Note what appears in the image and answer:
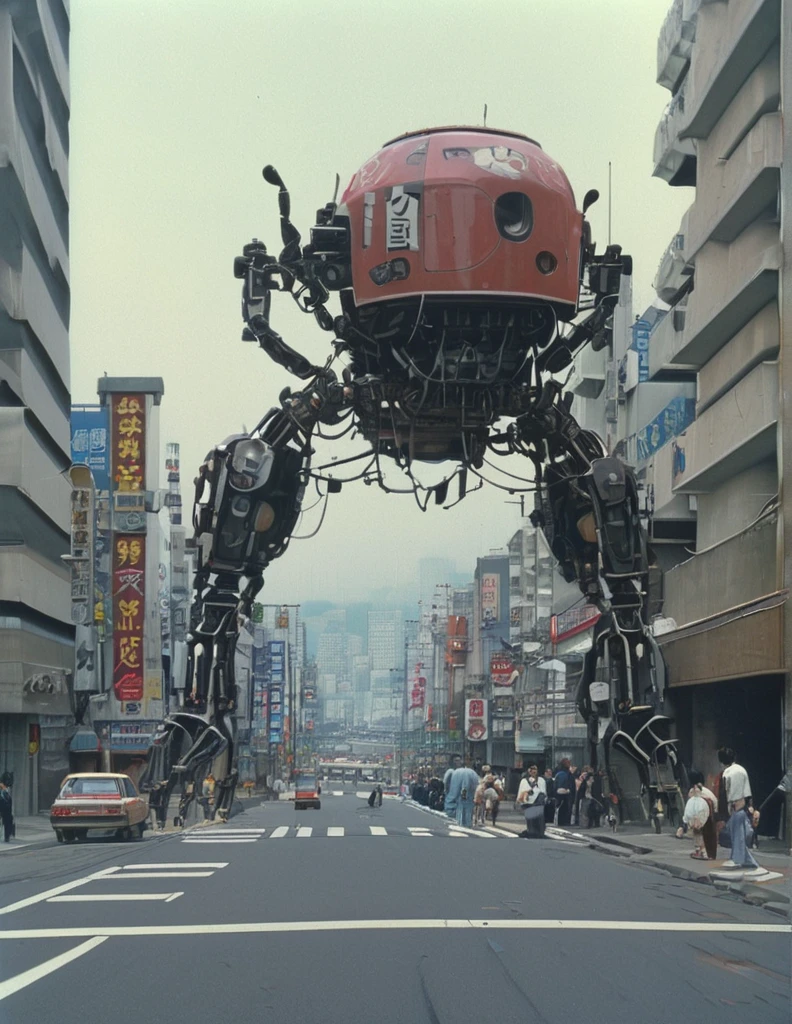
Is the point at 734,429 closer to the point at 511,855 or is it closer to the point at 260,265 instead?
the point at 511,855

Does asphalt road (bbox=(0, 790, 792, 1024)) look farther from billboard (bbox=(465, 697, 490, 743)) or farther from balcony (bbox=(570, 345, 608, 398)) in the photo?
billboard (bbox=(465, 697, 490, 743))

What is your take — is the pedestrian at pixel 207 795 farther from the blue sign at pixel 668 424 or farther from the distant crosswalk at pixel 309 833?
the blue sign at pixel 668 424

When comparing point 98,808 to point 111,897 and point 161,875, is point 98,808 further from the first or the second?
point 111,897

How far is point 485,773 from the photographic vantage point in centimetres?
3684

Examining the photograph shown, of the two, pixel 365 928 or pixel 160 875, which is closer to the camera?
pixel 365 928

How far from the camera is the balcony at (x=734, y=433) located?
26.2 metres

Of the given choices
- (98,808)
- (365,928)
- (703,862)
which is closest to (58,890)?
(365,928)

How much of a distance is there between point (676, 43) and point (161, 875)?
30487 millimetres

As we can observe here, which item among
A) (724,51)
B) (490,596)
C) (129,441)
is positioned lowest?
(490,596)

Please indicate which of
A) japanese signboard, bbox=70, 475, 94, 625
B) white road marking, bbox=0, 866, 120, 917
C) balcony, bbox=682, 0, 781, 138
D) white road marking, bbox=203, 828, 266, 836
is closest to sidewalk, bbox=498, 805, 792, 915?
white road marking, bbox=0, 866, 120, 917

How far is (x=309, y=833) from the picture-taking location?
2959cm

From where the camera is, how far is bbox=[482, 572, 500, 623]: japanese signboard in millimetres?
112312

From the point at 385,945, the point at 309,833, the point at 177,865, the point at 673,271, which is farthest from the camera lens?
the point at 673,271

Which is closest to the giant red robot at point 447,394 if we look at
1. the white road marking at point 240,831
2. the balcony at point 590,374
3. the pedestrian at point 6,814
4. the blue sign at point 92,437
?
the white road marking at point 240,831
